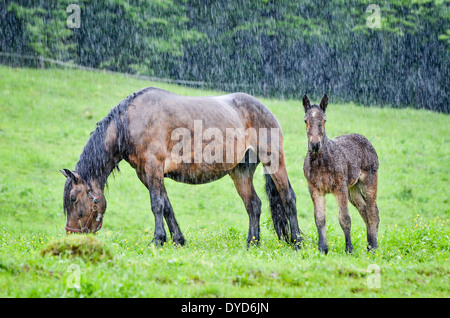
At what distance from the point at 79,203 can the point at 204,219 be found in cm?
770

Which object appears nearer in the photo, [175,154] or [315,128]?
[315,128]

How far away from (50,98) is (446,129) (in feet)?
66.0

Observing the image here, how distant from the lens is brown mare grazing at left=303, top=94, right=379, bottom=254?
25.9ft

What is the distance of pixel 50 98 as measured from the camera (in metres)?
25.4

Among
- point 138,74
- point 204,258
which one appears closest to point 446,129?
point 138,74

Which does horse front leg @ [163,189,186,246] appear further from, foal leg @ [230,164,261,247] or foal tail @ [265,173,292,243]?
foal tail @ [265,173,292,243]

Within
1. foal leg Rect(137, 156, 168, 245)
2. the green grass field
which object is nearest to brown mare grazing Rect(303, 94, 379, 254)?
the green grass field

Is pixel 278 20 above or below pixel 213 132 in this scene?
above

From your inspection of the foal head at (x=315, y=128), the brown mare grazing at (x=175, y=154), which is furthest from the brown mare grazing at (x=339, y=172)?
the brown mare grazing at (x=175, y=154)

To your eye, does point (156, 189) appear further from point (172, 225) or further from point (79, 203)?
point (79, 203)

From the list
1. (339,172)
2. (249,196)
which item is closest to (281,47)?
(249,196)

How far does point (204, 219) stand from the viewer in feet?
53.0

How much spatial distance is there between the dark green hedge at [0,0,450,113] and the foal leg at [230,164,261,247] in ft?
69.0
